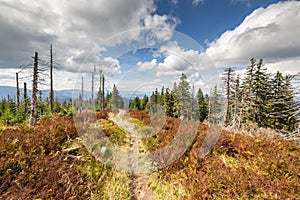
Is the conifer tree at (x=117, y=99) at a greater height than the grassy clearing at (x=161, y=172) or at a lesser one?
greater

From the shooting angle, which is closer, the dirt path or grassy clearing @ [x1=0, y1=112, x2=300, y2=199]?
grassy clearing @ [x1=0, y1=112, x2=300, y2=199]

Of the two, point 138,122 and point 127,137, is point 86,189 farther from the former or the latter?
point 138,122

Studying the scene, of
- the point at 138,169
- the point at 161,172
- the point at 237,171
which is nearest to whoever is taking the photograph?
A: the point at 237,171

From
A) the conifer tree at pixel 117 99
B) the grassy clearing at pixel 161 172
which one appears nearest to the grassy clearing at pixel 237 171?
the grassy clearing at pixel 161 172

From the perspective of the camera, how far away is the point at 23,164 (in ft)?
15.0

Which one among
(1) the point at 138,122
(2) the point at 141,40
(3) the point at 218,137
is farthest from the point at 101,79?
(3) the point at 218,137

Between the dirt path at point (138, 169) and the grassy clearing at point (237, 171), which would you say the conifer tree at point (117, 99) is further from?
the grassy clearing at point (237, 171)

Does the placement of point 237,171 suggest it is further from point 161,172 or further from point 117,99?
point 117,99

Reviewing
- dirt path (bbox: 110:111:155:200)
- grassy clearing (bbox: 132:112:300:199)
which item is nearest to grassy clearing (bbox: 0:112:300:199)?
grassy clearing (bbox: 132:112:300:199)

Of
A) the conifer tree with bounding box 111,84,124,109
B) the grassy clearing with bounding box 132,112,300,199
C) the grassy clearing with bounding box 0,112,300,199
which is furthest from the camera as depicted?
the conifer tree with bounding box 111,84,124,109

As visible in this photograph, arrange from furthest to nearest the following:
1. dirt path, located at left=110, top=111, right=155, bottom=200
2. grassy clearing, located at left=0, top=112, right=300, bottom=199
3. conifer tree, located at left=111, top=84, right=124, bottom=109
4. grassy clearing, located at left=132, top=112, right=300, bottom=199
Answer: conifer tree, located at left=111, top=84, right=124, bottom=109, dirt path, located at left=110, top=111, right=155, bottom=200, grassy clearing, located at left=132, top=112, right=300, bottom=199, grassy clearing, located at left=0, top=112, right=300, bottom=199

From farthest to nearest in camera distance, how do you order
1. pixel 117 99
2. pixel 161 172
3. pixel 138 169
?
pixel 117 99
pixel 138 169
pixel 161 172

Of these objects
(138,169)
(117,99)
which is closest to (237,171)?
(138,169)

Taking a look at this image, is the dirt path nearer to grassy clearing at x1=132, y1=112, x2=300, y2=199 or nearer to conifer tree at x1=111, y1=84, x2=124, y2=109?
grassy clearing at x1=132, y1=112, x2=300, y2=199
